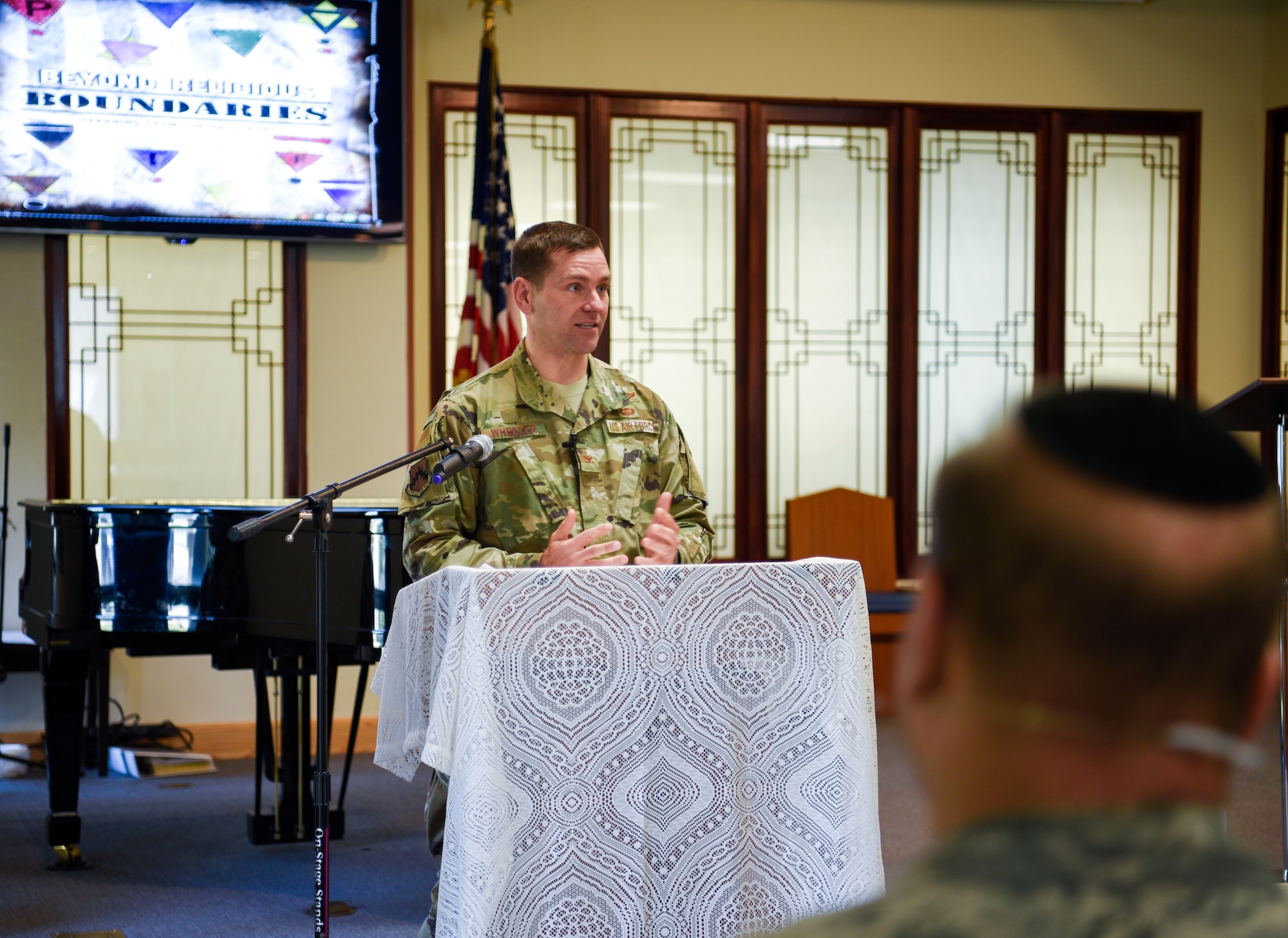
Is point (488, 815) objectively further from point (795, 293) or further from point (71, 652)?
point (795, 293)

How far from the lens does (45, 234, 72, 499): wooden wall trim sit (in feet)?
19.0

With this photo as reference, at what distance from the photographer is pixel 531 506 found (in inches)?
115

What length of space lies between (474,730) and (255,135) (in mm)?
4200

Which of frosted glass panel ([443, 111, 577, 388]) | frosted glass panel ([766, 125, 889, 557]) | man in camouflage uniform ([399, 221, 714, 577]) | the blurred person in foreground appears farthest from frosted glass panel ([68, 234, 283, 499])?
the blurred person in foreground

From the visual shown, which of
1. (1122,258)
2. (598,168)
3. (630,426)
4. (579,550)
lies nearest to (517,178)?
(598,168)

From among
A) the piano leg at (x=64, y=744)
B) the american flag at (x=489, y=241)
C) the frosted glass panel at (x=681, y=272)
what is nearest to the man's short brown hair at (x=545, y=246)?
the piano leg at (x=64, y=744)

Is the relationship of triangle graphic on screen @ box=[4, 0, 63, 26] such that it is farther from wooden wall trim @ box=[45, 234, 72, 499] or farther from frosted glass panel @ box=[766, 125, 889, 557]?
frosted glass panel @ box=[766, 125, 889, 557]

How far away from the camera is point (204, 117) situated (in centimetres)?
580

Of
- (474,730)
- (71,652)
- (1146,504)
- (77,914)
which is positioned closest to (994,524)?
(1146,504)

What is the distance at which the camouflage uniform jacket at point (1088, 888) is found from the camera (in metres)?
0.58

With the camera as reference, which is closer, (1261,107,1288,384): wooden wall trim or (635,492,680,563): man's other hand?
(635,492,680,563): man's other hand

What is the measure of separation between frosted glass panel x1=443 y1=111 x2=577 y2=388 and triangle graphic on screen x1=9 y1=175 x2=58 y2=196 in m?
1.68

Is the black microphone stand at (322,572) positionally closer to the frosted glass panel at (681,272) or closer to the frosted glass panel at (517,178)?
the frosted glass panel at (517,178)

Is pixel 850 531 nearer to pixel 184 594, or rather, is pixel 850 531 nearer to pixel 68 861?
→ pixel 184 594
